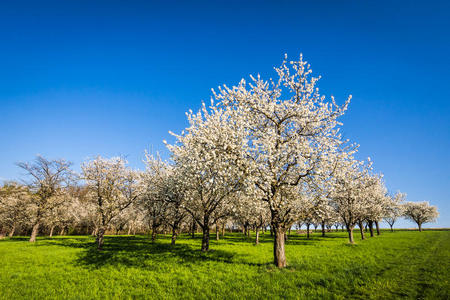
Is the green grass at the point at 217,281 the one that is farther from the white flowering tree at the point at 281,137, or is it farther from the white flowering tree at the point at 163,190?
the white flowering tree at the point at 163,190

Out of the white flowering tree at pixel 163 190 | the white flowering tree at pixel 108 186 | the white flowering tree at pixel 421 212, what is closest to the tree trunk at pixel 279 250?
the white flowering tree at pixel 163 190

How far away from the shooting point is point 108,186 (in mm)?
27375

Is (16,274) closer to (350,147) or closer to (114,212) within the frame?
(114,212)

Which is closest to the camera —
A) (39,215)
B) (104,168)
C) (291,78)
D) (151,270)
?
(151,270)

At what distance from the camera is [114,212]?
25.7 metres

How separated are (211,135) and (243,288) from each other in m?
9.94

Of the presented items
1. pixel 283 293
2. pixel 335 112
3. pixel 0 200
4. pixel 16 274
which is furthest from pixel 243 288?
pixel 0 200

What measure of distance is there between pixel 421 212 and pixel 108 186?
13123cm

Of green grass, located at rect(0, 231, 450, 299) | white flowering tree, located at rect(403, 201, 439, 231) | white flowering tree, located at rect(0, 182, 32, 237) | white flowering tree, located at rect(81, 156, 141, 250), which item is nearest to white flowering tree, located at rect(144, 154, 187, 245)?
white flowering tree, located at rect(81, 156, 141, 250)

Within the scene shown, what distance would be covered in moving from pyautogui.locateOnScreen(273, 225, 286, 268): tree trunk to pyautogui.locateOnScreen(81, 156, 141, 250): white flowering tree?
749 inches

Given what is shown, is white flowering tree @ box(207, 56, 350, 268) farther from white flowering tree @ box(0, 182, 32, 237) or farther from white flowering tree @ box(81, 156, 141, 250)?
white flowering tree @ box(0, 182, 32, 237)

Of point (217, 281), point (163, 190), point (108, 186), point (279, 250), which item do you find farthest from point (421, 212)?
point (108, 186)

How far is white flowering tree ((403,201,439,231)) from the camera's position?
9750cm

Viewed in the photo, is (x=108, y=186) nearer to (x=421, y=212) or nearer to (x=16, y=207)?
(x=16, y=207)
